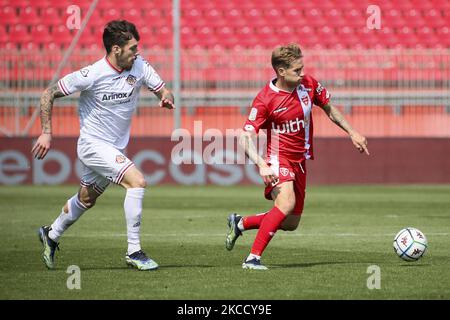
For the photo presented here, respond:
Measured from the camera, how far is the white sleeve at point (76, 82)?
8.87 meters

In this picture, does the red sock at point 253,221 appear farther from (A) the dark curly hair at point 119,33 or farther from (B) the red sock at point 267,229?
(A) the dark curly hair at point 119,33

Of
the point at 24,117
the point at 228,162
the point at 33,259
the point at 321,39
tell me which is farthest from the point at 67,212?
the point at 321,39

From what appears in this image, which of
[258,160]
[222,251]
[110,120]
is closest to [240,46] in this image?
[222,251]

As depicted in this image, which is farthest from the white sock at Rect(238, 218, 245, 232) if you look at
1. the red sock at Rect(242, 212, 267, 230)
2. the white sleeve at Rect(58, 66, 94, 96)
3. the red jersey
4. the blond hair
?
the white sleeve at Rect(58, 66, 94, 96)

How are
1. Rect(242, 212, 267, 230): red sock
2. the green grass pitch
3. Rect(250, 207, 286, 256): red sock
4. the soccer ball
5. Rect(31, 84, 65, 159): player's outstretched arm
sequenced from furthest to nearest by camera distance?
Rect(242, 212, 267, 230): red sock → the soccer ball → Rect(250, 207, 286, 256): red sock → Rect(31, 84, 65, 159): player's outstretched arm → the green grass pitch

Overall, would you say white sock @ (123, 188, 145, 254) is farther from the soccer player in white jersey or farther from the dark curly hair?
the dark curly hair

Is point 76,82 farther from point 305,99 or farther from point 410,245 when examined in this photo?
point 410,245

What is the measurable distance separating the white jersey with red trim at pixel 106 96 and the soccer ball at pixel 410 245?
2648 mm

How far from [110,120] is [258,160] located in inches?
57.0

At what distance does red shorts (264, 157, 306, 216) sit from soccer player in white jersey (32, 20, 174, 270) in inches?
43.3

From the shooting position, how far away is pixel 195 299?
7.04 m

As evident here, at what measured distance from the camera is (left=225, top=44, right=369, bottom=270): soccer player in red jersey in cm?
873

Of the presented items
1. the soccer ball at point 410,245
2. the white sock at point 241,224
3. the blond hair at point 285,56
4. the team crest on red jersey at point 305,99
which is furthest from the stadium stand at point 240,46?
the blond hair at point 285,56
